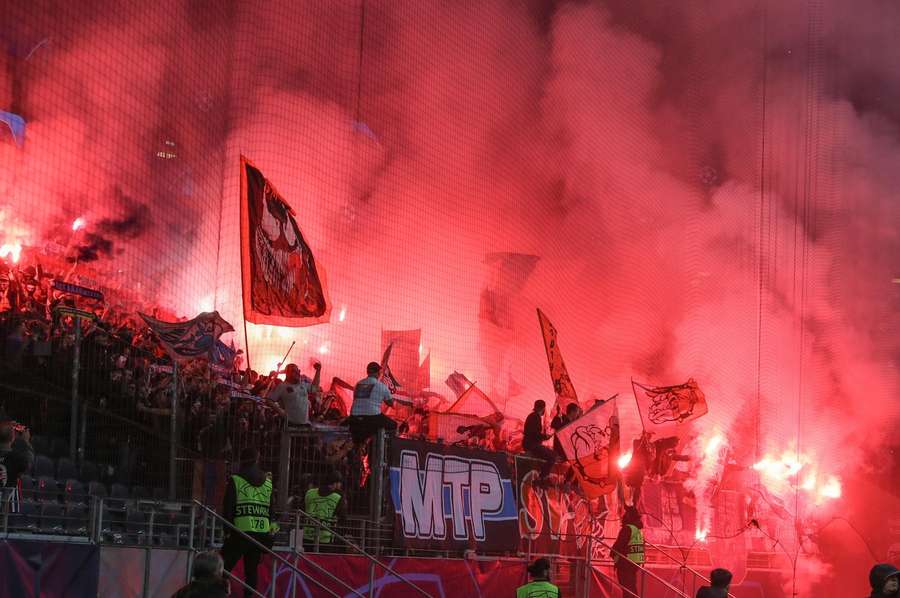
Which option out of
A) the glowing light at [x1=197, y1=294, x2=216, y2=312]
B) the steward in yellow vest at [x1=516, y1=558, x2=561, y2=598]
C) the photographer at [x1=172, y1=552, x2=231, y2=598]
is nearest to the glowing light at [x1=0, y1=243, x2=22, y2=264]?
the glowing light at [x1=197, y1=294, x2=216, y2=312]

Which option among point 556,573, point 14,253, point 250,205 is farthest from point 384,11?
point 556,573

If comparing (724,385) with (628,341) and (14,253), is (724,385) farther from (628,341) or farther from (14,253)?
(14,253)

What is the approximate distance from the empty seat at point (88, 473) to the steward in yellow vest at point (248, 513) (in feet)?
8.49

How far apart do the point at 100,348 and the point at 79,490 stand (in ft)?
5.98

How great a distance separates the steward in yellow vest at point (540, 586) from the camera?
7.65 meters

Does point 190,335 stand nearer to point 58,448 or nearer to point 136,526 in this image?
point 58,448

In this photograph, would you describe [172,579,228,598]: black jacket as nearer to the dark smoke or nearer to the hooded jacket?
the hooded jacket

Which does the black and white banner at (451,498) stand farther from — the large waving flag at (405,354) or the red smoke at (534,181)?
the red smoke at (534,181)

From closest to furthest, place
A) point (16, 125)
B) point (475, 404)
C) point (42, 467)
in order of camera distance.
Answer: point (42, 467) → point (475, 404) → point (16, 125)

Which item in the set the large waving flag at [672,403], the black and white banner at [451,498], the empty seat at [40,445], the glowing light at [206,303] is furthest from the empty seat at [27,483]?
the glowing light at [206,303]

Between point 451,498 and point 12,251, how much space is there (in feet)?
30.5

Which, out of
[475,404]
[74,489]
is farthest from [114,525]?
[475,404]

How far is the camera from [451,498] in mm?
10414

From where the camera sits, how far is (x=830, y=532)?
21.7 metres
